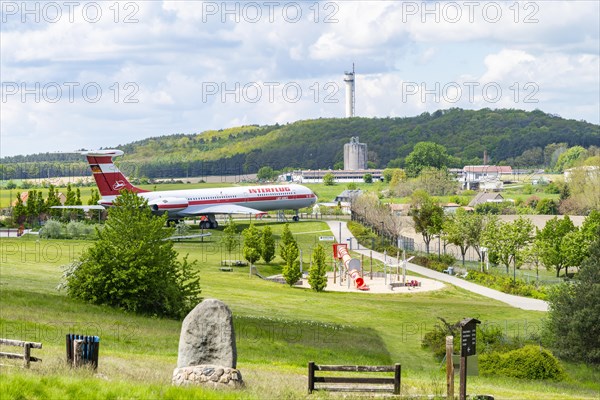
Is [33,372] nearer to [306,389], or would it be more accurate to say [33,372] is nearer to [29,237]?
[306,389]

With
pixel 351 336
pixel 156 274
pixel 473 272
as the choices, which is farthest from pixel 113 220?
pixel 473 272

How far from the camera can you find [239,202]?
9856 cm

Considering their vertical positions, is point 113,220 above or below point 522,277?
above

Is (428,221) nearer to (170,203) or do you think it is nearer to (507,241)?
(507,241)

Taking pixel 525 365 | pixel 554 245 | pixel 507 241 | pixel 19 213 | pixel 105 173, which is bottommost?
pixel 525 365

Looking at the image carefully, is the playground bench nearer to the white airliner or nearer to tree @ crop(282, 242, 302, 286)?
tree @ crop(282, 242, 302, 286)

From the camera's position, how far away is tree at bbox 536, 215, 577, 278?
71.9m

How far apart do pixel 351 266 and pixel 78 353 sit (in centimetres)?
4475

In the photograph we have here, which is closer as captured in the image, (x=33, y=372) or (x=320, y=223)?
(x=33, y=372)

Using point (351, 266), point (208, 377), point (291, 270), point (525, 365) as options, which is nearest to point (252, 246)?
point (351, 266)

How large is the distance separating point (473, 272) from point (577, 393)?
41867 millimetres

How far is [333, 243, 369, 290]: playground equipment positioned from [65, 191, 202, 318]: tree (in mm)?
21034

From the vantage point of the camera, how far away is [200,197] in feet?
311

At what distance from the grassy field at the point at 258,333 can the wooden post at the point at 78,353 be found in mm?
310
